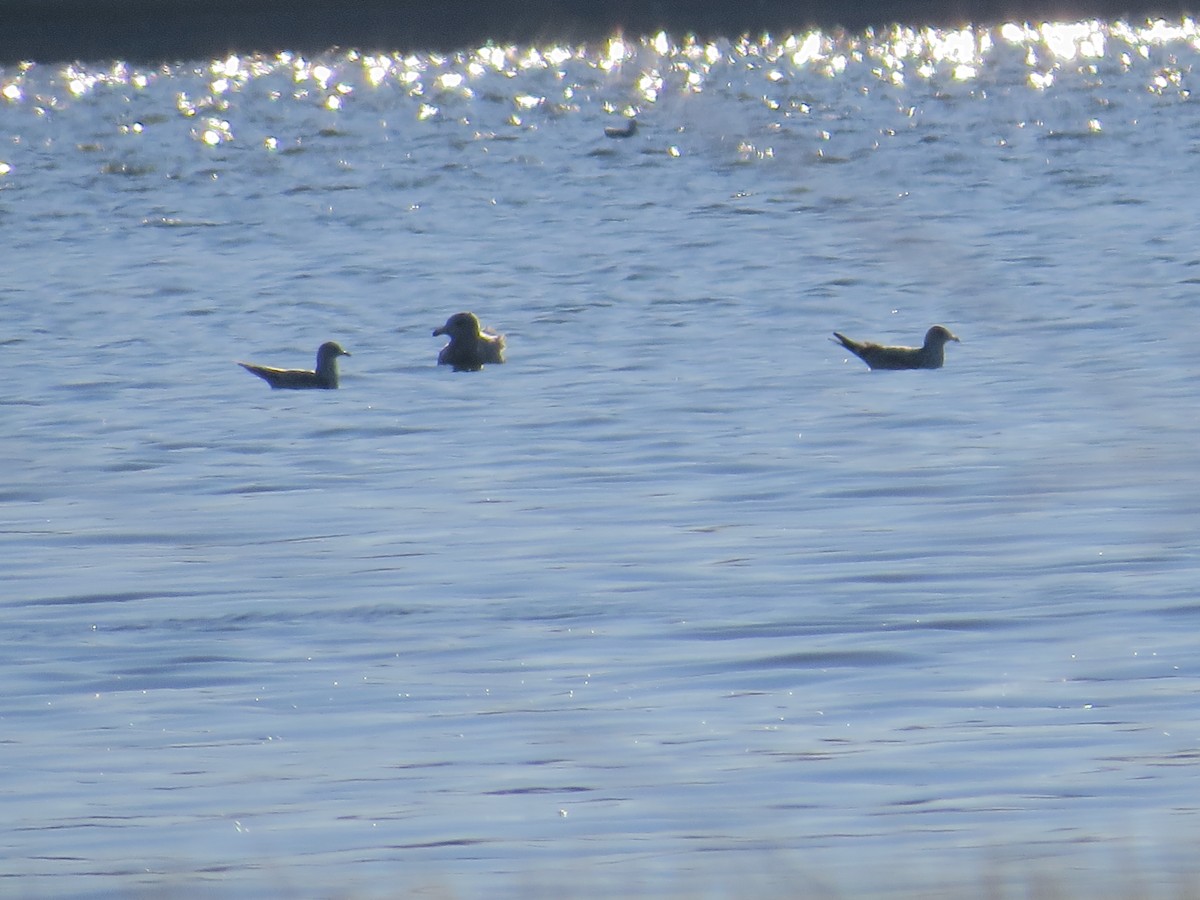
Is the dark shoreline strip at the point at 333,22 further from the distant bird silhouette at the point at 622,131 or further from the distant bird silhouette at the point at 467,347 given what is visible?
the distant bird silhouette at the point at 467,347

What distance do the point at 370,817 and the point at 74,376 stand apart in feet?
31.0

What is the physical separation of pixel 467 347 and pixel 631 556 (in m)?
6.05

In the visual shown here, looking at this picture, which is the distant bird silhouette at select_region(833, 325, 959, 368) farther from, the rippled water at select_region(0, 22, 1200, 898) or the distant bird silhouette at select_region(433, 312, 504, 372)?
the distant bird silhouette at select_region(433, 312, 504, 372)

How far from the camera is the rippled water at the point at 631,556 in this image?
5.69 meters

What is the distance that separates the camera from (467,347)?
15.4m

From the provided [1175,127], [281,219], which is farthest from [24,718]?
[1175,127]

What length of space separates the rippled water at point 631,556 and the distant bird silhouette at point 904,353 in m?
0.20

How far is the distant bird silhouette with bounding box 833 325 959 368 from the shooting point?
14.6 m

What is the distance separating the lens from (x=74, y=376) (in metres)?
15.2

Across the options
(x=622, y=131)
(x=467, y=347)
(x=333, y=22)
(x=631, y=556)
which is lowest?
(x=631, y=556)

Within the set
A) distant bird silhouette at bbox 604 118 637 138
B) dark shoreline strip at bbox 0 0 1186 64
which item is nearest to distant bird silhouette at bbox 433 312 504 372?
distant bird silhouette at bbox 604 118 637 138

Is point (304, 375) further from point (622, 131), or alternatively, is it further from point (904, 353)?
point (622, 131)

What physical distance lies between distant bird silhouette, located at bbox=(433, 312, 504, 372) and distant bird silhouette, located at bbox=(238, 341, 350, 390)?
0.77 metres

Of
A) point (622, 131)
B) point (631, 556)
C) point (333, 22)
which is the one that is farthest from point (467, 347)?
point (333, 22)
